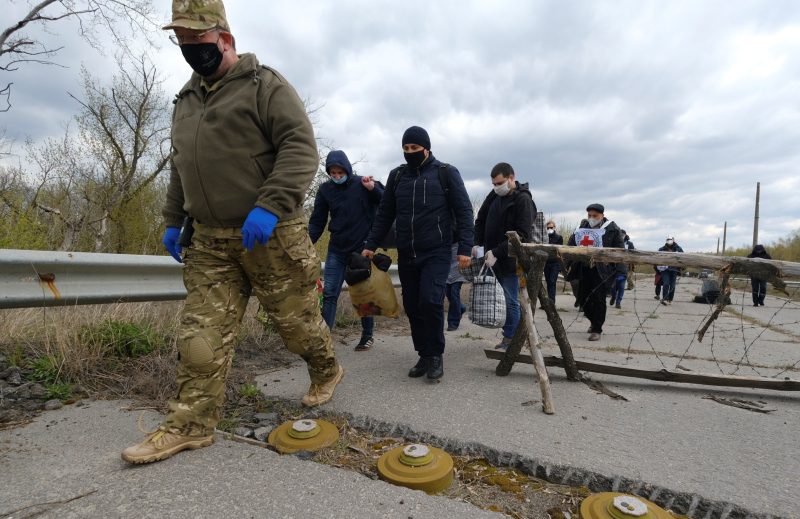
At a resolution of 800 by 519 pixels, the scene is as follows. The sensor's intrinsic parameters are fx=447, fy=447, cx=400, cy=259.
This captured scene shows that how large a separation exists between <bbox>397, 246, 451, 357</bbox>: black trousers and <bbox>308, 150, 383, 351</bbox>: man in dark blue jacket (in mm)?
886

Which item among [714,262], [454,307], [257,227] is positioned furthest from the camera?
[454,307]

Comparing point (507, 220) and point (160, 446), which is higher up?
point (507, 220)

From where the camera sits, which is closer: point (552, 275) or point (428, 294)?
point (428, 294)

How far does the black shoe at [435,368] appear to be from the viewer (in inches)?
131

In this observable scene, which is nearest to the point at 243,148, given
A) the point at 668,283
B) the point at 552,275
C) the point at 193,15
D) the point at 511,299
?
the point at 193,15

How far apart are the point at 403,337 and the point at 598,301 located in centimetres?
251

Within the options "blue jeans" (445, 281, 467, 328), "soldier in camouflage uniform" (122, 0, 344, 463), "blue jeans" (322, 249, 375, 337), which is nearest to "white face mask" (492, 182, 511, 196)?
"blue jeans" (322, 249, 375, 337)

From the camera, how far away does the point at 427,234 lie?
349 cm

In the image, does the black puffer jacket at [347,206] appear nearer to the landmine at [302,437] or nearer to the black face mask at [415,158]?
the black face mask at [415,158]

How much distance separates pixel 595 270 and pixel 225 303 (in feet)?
15.2

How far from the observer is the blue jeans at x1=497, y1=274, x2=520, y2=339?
4.45 m

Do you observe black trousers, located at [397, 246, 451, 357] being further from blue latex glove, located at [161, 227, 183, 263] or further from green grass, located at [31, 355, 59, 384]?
green grass, located at [31, 355, 59, 384]

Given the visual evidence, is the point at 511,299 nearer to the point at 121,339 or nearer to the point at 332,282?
the point at 332,282

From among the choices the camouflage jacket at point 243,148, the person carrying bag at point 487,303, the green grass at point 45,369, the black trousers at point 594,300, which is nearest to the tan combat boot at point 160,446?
the camouflage jacket at point 243,148
